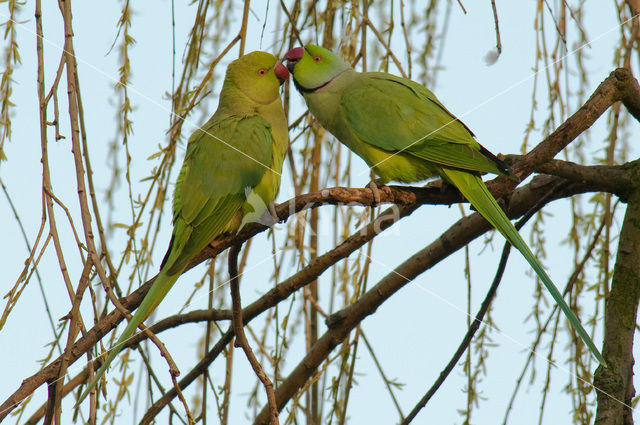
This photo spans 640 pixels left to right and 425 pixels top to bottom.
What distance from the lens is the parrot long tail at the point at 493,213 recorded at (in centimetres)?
183

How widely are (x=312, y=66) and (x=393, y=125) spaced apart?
44 cm

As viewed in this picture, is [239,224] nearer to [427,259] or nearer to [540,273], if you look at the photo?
[427,259]

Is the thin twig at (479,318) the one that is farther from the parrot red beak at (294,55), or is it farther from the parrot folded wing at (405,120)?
the parrot red beak at (294,55)

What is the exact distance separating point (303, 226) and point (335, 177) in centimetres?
20

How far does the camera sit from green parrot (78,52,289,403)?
2.02m

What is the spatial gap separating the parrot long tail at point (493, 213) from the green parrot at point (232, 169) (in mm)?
619

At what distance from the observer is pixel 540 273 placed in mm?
1848

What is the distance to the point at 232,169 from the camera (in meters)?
2.15

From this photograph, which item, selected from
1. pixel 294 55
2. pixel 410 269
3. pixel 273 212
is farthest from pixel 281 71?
pixel 410 269

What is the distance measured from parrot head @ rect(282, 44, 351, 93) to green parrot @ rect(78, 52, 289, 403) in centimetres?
8

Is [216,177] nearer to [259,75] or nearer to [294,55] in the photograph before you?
[259,75]

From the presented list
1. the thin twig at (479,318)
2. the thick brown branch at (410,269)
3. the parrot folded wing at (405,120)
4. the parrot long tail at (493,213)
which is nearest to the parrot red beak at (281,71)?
the parrot folded wing at (405,120)

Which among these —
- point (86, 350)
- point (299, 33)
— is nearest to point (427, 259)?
point (299, 33)

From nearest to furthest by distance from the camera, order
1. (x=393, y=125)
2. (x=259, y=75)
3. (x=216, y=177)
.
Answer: (x=216, y=177) → (x=393, y=125) → (x=259, y=75)
